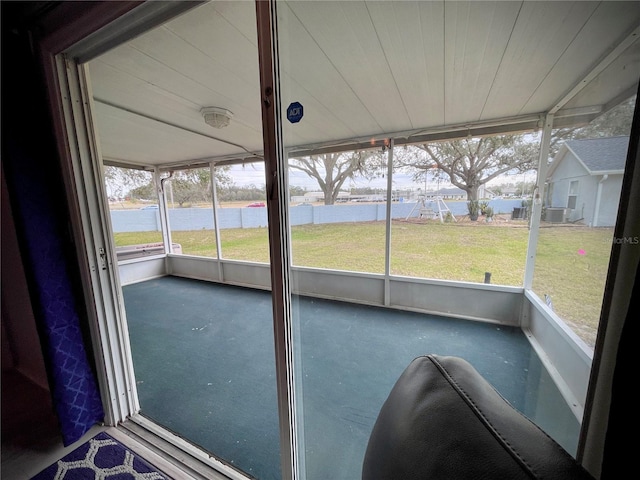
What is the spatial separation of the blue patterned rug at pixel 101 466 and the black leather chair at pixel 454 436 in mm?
1316

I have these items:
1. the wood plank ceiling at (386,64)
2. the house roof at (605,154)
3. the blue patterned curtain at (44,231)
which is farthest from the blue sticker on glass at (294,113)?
the blue patterned curtain at (44,231)

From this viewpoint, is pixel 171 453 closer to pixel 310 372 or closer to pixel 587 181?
pixel 310 372

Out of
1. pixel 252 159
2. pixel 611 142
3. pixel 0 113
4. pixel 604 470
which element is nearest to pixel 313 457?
pixel 604 470

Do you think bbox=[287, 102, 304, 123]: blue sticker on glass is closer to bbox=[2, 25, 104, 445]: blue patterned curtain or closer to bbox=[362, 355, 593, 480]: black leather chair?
bbox=[362, 355, 593, 480]: black leather chair

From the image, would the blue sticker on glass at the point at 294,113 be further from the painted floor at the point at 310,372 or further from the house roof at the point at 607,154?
the house roof at the point at 607,154

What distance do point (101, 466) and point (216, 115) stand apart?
7.66 feet

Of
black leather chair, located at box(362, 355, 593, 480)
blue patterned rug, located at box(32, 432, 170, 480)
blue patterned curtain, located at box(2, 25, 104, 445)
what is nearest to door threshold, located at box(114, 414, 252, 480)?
blue patterned rug, located at box(32, 432, 170, 480)

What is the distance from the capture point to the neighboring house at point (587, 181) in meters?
0.56

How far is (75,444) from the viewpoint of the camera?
130 cm

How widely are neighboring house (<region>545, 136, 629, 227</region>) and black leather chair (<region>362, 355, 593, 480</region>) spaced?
0.46 meters

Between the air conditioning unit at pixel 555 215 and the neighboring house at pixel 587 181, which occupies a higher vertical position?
the neighboring house at pixel 587 181

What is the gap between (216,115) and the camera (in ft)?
6.52

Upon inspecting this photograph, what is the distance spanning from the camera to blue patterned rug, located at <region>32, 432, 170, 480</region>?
1.15m

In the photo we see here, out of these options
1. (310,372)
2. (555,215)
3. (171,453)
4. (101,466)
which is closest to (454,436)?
(310,372)
